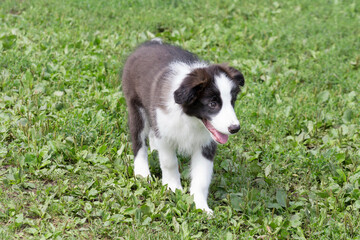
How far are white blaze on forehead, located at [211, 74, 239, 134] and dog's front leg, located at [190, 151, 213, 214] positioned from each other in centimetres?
65

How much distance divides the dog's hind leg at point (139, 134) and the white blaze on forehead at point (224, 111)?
1259 mm

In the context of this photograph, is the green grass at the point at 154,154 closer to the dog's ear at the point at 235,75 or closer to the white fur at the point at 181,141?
the white fur at the point at 181,141

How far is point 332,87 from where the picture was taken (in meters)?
7.42

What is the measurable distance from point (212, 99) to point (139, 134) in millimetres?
1381

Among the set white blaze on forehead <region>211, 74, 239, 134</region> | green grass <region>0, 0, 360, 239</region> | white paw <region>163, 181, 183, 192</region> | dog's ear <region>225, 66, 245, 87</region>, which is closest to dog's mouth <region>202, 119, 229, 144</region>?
white blaze on forehead <region>211, 74, 239, 134</region>

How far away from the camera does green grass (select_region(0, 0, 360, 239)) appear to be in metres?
4.51

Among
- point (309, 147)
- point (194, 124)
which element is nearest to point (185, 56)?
point (194, 124)

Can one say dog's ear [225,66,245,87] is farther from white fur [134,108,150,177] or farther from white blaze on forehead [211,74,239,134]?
Result: white fur [134,108,150,177]

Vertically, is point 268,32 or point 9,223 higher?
point 9,223

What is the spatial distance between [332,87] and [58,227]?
15.3 ft

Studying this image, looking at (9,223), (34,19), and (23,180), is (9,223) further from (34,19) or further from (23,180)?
(34,19)

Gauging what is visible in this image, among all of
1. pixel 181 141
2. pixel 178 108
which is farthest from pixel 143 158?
pixel 178 108

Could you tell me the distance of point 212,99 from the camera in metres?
4.24

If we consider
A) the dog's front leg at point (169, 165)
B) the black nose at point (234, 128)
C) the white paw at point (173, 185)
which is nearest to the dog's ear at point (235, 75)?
the black nose at point (234, 128)
